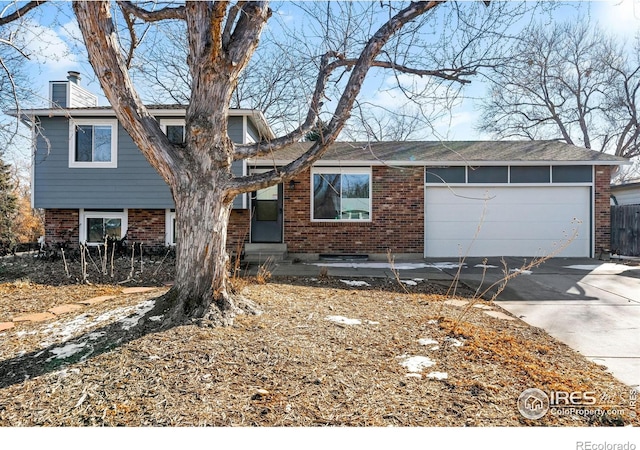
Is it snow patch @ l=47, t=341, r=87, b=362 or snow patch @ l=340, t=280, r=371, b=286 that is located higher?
snow patch @ l=340, t=280, r=371, b=286

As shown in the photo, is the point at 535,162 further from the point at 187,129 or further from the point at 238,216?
the point at 187,129

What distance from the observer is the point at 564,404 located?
253 centimetres

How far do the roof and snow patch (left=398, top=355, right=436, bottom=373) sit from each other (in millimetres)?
8039

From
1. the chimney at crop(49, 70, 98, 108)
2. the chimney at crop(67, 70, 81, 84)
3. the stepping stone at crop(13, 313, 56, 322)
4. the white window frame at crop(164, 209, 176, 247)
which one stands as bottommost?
the stepping stone at crop(13, 313, 56, 322)

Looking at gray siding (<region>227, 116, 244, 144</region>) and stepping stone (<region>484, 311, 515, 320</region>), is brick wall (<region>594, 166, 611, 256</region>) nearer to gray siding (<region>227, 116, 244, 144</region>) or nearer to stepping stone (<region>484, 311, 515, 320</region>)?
stepping stone (<region>484, 311, 515, 320</region>)

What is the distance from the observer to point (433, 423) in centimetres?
229

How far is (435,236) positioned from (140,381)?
10213 millimetres

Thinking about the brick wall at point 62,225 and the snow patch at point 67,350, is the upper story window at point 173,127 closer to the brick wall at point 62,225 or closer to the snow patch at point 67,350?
the brick wall at point 62,225

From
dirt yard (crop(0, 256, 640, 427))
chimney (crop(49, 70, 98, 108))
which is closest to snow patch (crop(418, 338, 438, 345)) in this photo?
dirt yard (crop(0, 256, 640, 427))

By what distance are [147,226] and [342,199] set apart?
5737 mm

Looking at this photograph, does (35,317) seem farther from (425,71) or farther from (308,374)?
(425,71)

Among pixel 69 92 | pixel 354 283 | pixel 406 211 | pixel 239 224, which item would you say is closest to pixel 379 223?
pixel 406 211

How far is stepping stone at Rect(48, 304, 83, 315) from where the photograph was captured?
15.1 feet
